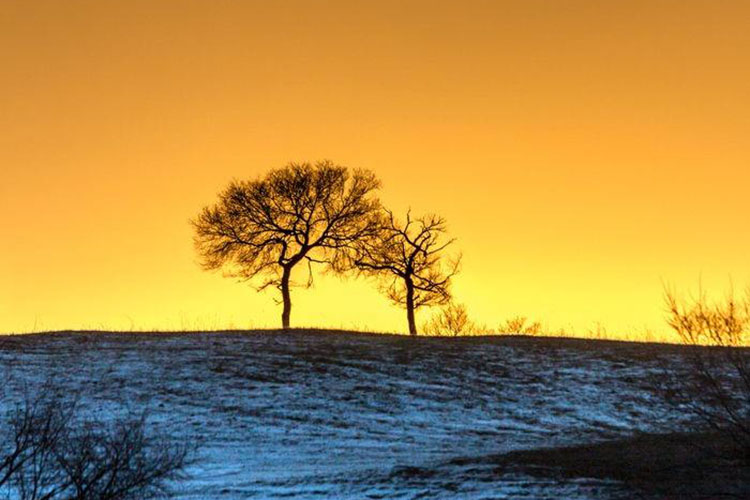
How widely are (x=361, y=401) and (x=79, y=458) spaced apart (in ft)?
46.3

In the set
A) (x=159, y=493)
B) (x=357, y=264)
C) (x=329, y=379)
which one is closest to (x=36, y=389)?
(x=329, y=379)

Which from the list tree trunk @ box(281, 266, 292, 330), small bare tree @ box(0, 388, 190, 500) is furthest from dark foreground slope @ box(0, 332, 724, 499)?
tree trunk @ box(281, 266, 292, 330)

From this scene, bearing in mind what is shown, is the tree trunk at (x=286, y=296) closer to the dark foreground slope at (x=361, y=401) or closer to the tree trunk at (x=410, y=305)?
the tree trunk at (x=410, y=305)

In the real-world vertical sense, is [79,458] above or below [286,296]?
below

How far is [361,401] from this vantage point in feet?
89.6

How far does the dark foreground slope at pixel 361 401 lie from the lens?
16.2m

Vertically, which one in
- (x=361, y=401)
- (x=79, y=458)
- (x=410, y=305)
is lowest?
(x=79, y=458)

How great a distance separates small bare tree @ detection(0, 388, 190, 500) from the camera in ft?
40.4

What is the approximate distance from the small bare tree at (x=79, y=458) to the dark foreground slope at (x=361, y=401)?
91 cm

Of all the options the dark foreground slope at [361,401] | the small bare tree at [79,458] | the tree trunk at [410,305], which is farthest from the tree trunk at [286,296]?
the small bare tree at [79,458]

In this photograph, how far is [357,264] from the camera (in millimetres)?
57969

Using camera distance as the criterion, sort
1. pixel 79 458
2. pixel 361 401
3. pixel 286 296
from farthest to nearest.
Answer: pixel 286 296 < pixel 361 401 < pixel 79 458

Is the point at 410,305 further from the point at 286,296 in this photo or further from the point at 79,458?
the point at 79,458

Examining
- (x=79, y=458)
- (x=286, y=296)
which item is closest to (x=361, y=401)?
(x=79, y=458)
